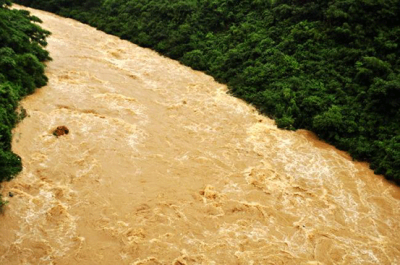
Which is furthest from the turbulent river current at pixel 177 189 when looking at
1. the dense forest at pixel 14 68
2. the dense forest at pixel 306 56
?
the dense forest at pixel 306 56

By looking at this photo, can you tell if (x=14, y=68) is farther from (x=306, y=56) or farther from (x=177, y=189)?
(x=306, y=56)

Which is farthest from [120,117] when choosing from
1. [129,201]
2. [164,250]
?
[164,250]

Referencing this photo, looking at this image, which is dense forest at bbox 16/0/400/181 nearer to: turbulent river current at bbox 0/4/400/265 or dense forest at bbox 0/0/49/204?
turbulent river current at bbox 0/4/400/265

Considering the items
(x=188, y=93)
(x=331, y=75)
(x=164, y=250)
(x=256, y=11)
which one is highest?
(x=256, y=11)

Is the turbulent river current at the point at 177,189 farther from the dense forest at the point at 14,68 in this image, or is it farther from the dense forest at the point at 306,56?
the dense forest at the point at 306,56

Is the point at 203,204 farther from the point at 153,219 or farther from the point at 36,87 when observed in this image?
the point at 36,87
